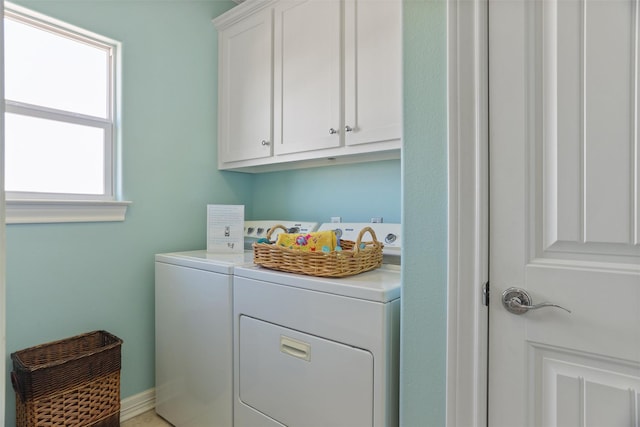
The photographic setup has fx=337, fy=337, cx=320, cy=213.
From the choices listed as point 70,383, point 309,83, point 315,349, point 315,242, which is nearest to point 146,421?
point 70,383

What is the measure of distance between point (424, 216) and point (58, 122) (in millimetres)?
1968

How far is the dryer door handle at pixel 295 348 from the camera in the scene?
1.30 metres

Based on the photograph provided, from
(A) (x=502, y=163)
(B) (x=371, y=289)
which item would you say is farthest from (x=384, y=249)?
(A) (x=502, y=163)

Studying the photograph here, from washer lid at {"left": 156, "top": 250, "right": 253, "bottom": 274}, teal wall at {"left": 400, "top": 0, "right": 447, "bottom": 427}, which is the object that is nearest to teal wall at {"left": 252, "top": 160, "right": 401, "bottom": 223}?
washer lid at {"left": 156, "top": 250, "right": 253, "bottom": 274}

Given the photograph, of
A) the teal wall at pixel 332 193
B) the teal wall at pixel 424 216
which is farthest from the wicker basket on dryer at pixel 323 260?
the teal wall at pixel 332 193

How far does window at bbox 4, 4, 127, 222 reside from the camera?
166cm

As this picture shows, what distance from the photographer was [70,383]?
157 centimetres

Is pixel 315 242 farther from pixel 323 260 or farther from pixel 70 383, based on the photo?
pixel 70 383

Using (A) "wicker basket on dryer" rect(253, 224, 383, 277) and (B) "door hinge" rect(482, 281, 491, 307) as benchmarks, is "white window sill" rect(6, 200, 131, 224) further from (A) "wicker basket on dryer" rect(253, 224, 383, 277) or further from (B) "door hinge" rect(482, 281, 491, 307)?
(B) "door hinge" rect(482, 281, 491, 307)

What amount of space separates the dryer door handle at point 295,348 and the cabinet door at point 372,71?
0.99 meters

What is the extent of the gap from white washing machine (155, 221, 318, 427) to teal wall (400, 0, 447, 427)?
0.89 meters

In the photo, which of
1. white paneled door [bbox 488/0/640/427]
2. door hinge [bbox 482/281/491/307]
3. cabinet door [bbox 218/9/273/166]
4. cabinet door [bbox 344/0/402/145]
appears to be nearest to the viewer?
white paneled door [bbox 488/0/640/427]

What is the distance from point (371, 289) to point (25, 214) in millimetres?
1675

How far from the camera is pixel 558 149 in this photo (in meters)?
0.86
